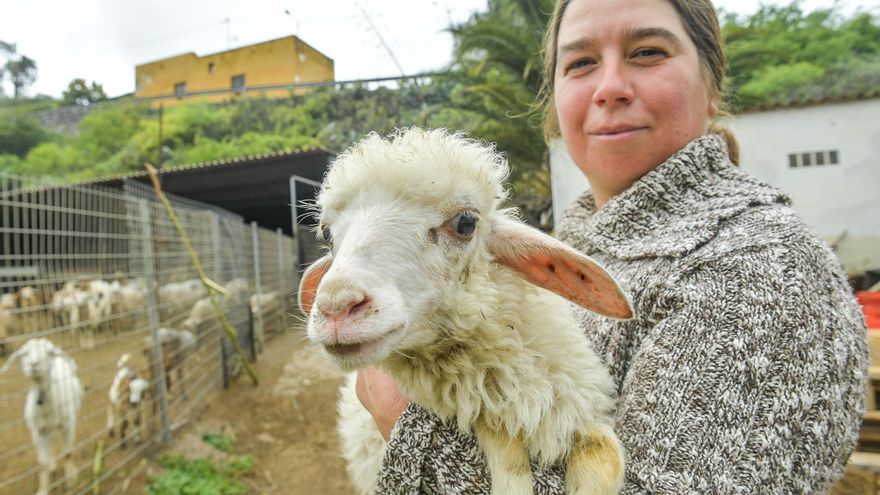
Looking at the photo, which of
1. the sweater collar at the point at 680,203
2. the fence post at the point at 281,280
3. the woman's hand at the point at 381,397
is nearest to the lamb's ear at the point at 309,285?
the woman's hand at the point at 381,397

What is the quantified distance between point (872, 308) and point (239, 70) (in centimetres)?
440

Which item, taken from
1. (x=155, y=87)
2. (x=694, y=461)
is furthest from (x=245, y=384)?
(x=694, y=461)

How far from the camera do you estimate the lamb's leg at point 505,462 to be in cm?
107

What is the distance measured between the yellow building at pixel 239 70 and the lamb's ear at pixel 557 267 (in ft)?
4.17

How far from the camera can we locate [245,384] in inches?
272

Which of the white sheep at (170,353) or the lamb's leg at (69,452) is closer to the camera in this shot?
the lamb's leg at (69,452)

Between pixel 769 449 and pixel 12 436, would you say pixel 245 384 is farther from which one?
pixel 769 449

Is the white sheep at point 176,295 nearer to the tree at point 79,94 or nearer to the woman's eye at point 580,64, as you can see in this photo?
the woman's eye at point 580,64

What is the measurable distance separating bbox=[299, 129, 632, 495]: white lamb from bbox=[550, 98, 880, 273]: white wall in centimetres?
808

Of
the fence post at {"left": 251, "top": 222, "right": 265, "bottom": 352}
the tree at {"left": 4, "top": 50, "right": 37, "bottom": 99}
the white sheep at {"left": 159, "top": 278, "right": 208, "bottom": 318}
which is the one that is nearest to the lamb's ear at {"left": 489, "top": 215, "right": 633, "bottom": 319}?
the white sheep at {"left": 159, "top": 278, "right": 208, "bottom": 318}

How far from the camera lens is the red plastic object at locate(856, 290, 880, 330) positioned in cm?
262

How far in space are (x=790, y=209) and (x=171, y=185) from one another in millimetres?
12009

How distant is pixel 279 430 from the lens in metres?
5.61

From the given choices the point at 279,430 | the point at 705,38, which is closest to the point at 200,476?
the point at 279,430
